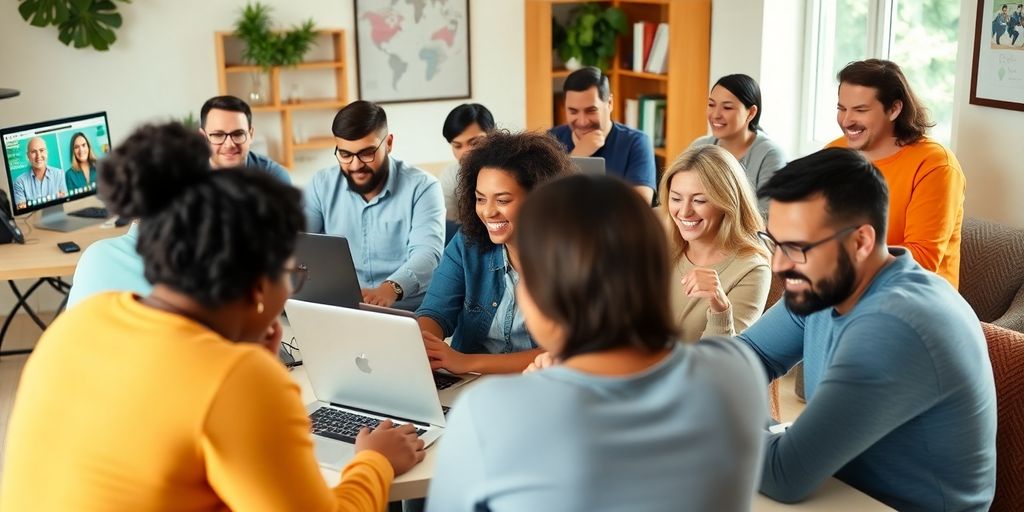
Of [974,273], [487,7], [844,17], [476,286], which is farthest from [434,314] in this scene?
[487,7]

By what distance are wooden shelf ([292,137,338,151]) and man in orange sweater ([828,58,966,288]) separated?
9.59ft

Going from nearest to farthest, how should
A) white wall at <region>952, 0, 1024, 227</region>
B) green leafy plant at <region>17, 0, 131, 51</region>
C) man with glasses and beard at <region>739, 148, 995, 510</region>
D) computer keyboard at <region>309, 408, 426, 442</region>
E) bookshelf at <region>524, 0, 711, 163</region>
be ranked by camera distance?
1. man with glasses and beard at <region>739, 148, 995, 510</region>
2. computer keyboard at <region>309, 408, 426, 442</region>
3. white wall at <region>952, 0, 1024, 227</region>
4. green leafy plant at <region>17, 0, 131, 51</region>
5. bookshelf at <region>524, 0, 711, 163</region>

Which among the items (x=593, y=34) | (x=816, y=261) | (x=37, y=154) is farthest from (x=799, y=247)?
(x=593, y=34)

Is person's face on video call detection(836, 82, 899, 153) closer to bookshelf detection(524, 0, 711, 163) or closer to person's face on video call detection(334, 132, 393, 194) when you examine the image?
person's face on video call detection(334, 132, 393, 194)

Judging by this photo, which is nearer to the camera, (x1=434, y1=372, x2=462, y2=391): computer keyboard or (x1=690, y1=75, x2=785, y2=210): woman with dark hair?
(x1=434, y1=372, x2=462, y2=391): computer keyboard

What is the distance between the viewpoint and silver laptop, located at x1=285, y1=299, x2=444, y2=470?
6.83ft

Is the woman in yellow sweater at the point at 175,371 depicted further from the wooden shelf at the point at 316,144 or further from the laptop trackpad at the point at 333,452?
the wooden shelf at the point at 316,144

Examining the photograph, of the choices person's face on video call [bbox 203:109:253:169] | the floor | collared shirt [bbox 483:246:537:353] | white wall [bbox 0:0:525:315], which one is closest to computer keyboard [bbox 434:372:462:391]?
collared shirt [bbox 483:246:537:353]

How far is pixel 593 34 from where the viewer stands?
5852 millimetres

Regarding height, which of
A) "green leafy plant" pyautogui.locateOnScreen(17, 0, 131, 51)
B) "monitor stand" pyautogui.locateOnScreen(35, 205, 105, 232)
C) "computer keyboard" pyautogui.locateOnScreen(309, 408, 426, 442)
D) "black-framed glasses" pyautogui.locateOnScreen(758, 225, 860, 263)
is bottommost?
"computer keyboard" pyautogui.locateOnScreen(309, 408, 426, 442)

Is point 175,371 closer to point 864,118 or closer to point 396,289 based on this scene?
point 396,289

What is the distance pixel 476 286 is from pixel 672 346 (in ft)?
4.62

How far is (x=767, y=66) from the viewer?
5047 mm

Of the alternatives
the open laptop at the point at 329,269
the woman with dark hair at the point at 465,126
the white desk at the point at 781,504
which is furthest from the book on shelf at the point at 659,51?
the white desk at the point at 781,504
